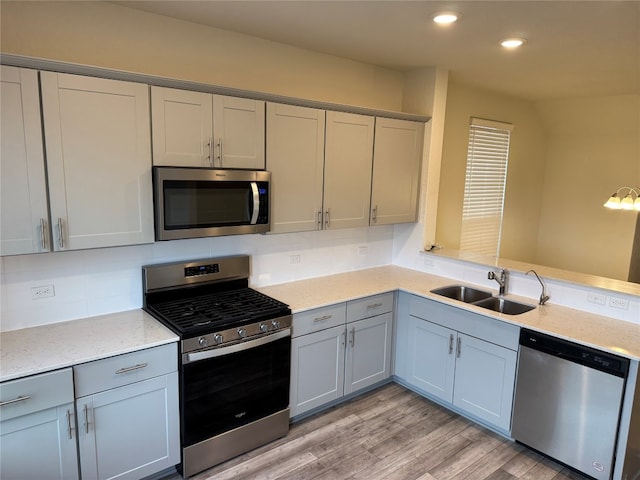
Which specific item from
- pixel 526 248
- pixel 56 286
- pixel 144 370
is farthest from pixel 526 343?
pixel 526 248

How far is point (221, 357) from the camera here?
240 centimetres

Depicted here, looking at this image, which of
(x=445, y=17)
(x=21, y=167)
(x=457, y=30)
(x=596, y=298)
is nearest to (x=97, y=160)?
(x=21, y=167)

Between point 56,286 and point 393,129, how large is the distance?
8.68ft

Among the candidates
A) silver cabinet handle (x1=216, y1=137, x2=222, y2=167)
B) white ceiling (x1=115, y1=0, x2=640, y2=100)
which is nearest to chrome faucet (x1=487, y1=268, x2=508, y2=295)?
white ceiling (x1=115, y1=0, x2=640, y2=100)

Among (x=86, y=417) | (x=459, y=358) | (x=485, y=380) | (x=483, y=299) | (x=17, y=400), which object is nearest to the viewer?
(x=17, y=400)

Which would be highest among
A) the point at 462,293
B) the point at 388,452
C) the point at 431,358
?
the point at 462,293

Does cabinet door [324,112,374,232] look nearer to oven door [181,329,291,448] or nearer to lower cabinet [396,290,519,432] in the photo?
lower cabinet [396,290,519,432]

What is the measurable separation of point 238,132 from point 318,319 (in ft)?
4.44

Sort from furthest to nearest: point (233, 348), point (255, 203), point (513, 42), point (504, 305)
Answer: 1. point (504, 305)
2. point (513, 42)
3. point (255, 203)
4. point (233, 348)

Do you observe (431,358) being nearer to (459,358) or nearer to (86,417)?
(459,358)

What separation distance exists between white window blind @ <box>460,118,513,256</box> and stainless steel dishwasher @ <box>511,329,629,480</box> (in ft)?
7.13

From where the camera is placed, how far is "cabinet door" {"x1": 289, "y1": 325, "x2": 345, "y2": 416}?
287cm

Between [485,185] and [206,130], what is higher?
[206,130]

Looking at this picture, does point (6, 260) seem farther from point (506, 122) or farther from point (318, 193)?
point (506, 122)
